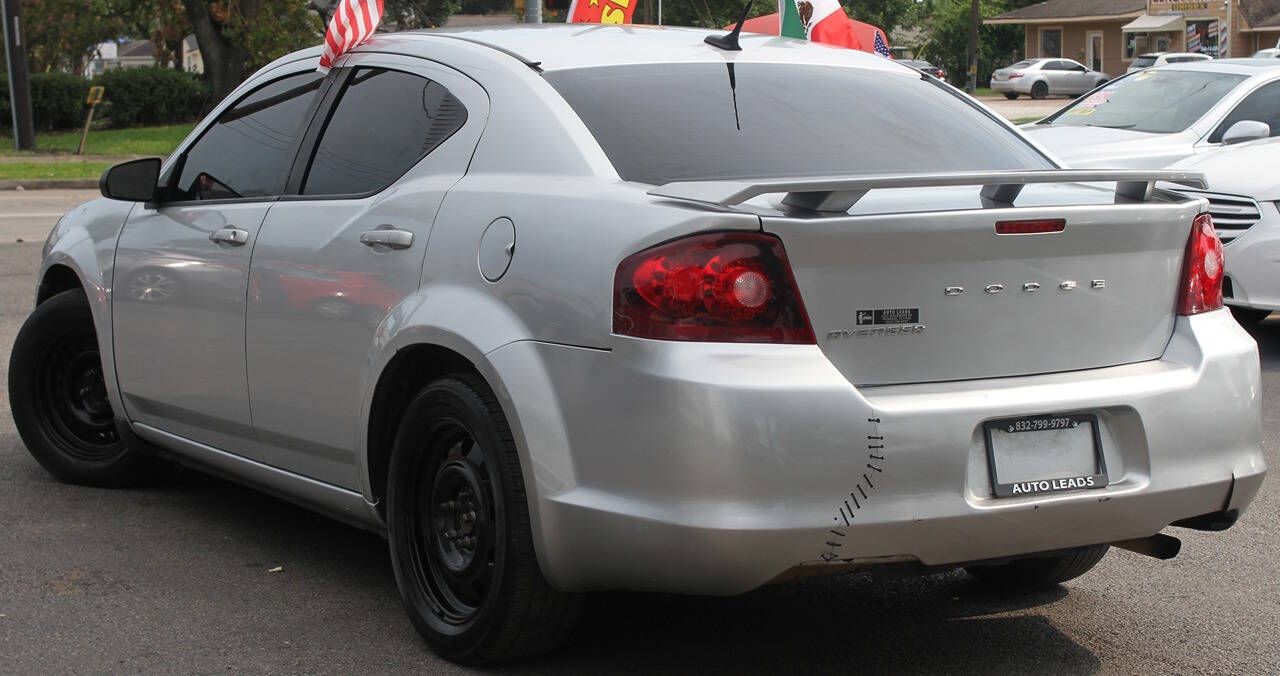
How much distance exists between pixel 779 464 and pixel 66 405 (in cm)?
366

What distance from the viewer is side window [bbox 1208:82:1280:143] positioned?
445 inches

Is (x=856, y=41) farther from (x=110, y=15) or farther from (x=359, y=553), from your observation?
(x=110, y=15)

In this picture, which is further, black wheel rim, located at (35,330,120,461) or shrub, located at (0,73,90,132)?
shrub, located at (0,73,90,132)

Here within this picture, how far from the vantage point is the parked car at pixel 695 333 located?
3.44 meters

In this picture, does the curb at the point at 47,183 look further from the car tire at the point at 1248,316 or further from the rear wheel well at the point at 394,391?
the rear wheel well at the point at 394,391

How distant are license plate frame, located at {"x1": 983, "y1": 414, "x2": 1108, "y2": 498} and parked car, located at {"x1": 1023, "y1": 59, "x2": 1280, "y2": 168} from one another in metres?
7.15

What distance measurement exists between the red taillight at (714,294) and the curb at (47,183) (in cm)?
2151

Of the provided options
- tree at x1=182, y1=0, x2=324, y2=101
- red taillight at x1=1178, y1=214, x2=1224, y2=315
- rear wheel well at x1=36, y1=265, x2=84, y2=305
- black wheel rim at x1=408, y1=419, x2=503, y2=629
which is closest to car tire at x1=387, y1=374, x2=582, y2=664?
black wheel rim at x1=408, y1=419, x2=503, y2=629

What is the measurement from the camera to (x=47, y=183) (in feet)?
76.2

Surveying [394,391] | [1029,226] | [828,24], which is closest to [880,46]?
[828,24]

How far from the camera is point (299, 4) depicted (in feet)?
117

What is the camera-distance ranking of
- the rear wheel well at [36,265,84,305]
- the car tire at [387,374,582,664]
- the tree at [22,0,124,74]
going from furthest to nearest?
1. the tree at [22,0,124,74]
2. the rear wheel well at [36,265,84,305]
3. the car tire at [387,374,582,664]

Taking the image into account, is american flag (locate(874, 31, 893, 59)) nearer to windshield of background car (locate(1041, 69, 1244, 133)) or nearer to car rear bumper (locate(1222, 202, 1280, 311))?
windshield of background car (locate(1041, 69, 1244, 133))

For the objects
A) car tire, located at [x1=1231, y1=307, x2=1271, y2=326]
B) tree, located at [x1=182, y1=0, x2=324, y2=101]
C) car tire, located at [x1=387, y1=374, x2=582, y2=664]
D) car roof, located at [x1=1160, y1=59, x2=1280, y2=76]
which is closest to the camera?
car tire, located at [x1=387, y1=374, x2=582, y2=664]
